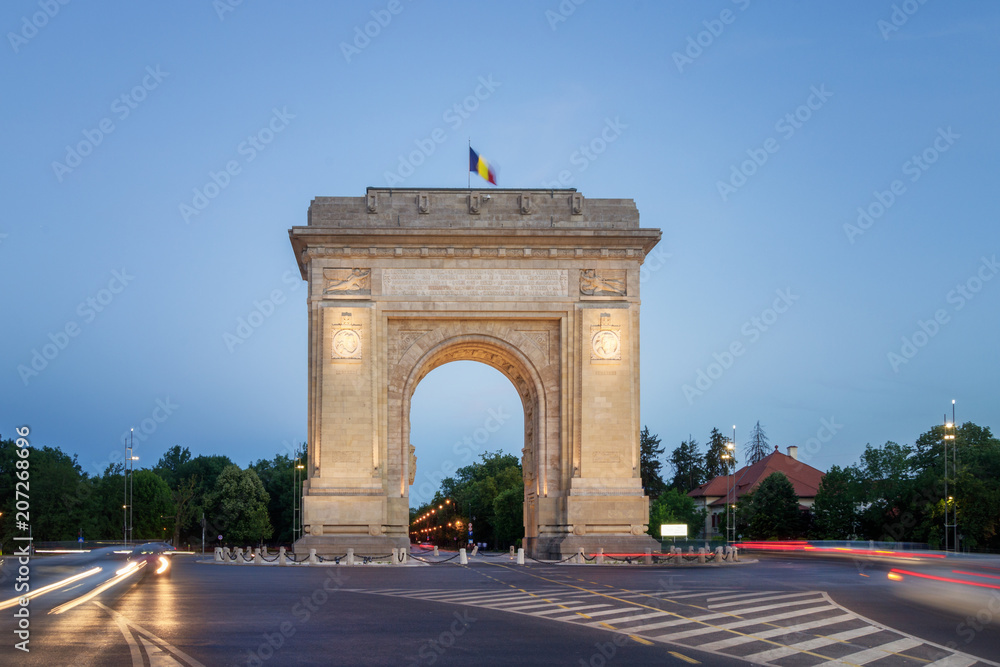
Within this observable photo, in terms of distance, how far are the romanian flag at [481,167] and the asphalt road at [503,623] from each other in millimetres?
24914

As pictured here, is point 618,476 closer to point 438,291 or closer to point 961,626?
point 438,291

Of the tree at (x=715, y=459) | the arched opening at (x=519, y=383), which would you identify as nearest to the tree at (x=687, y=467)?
the tree at (x=715, y=459)

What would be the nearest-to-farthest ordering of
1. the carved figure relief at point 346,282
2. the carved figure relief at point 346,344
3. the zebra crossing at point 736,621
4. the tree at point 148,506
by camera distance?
1. the zebra crossing at point 736,621
2. the carved figure relief at point 346,344
3. the carved figure relief at point 346,282
4. the tree at point 148,506

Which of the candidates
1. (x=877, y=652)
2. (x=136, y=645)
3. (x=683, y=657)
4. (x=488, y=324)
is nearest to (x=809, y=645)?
(x=877, y=652)

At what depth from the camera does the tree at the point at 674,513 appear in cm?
9469

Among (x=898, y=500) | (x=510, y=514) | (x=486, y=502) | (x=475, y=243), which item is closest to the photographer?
(x=475, y=243)

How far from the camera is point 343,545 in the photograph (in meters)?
43.1

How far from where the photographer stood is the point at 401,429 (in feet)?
152

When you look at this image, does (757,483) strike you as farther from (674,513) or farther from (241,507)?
(241,507)

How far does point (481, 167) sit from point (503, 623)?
33.8 m

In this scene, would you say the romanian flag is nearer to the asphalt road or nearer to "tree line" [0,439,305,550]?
the asphalt road

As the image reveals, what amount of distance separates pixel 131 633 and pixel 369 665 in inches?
187

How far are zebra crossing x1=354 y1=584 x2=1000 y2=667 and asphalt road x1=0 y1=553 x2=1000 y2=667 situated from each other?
4 centimetres

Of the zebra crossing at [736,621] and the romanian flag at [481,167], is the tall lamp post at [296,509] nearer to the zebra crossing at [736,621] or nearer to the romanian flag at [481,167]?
the romanian flag at [481,167]
